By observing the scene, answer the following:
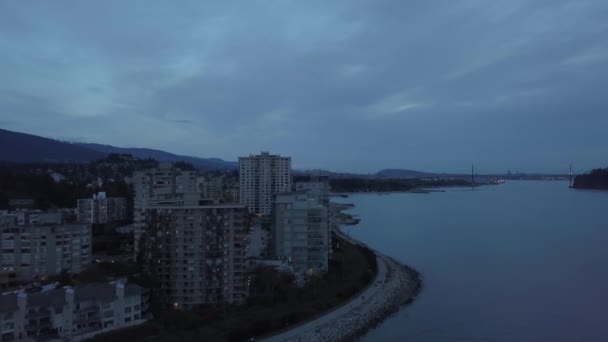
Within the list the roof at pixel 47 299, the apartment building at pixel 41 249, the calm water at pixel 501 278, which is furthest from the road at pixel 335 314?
the apartment building at pixel 41 249

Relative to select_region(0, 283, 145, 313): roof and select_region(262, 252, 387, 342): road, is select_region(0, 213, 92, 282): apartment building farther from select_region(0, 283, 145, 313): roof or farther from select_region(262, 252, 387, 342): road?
select_region(262, 252, 387, 342): road

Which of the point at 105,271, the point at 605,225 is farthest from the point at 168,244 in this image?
the point at 605,225

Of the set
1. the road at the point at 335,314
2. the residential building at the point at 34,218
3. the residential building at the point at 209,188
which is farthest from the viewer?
the residential building at the point at 209,188

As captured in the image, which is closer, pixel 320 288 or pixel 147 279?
pixel 147 279

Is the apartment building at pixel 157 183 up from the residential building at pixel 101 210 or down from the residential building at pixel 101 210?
up

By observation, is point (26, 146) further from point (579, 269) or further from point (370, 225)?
point (579, 269)

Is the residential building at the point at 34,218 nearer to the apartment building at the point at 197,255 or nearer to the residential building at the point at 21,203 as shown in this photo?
the residential building at the point at 21,203
